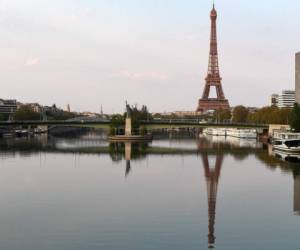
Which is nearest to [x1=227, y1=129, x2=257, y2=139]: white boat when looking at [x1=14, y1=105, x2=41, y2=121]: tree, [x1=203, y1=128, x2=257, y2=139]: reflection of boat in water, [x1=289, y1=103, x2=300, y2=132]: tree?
[x1=203, y1=128, x2=257, y2=139]: reflection of boat in water

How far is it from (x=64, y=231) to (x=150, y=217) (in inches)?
99.2

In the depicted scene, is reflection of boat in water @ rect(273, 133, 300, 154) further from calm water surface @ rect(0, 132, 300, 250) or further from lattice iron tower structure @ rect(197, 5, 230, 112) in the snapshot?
lattice iron tower structure @ rect(197, 5, 230, 112)

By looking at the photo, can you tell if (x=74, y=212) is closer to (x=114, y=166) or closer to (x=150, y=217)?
(x=150, y=217)

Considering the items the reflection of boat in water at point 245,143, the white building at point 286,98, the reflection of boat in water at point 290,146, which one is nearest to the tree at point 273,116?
the reflection of boat in water at point 245,143

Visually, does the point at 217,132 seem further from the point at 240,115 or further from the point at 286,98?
the point at 286,98

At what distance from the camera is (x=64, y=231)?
41.5 feet

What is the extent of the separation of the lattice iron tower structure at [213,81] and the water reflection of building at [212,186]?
61092mm

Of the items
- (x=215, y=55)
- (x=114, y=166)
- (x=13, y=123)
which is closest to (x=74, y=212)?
(x=114, y=166)

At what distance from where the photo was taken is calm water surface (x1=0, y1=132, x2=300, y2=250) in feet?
39.3

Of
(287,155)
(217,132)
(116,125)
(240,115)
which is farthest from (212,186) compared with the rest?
(240,115)

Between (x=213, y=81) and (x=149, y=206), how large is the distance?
82076 millimetres

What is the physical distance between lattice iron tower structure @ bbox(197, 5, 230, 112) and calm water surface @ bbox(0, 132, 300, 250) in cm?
6757

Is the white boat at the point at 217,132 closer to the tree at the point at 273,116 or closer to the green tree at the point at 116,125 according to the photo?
the tree at the point at 273,116

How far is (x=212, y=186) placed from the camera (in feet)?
66.4
